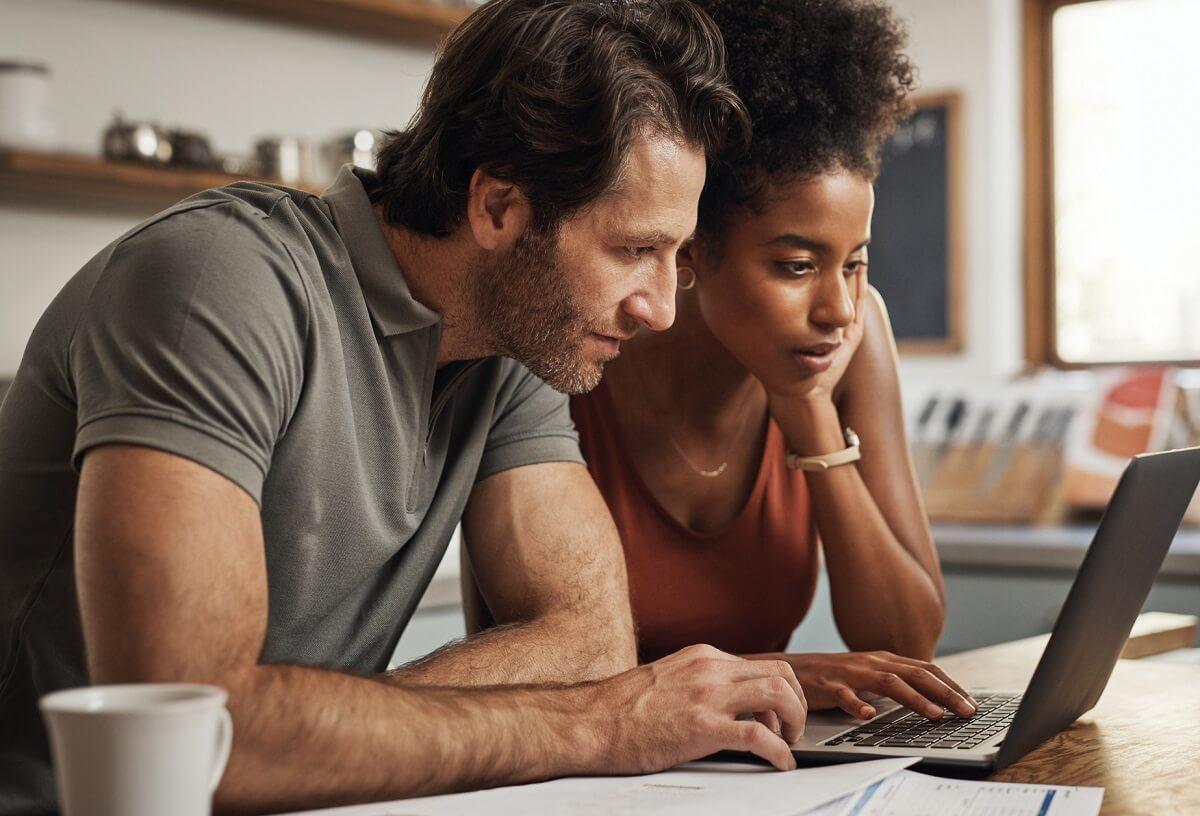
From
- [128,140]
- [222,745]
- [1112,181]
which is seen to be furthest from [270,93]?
[222,745]

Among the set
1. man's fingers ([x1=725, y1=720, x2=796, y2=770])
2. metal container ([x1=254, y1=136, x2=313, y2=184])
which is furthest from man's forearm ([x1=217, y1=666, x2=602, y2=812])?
metal container ([x1=254, y1=136, x2=313, y2=184])

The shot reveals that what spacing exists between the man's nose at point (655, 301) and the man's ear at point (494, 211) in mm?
120

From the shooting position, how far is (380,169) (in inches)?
51.9

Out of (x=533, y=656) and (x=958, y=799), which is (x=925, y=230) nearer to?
(x=533, y=656)

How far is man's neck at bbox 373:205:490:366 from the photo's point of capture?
1232 millimetres

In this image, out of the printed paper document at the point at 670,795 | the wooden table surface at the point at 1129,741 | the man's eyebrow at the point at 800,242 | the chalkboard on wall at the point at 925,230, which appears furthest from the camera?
the chalkboard on wall at the point at 925,230

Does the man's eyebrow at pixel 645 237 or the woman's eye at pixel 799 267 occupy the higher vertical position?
the man's eyebrow at pixel 645 237

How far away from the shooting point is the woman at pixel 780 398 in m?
1.46

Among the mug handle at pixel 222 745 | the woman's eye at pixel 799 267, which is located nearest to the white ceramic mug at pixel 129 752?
the mug handle at pixel 222 745

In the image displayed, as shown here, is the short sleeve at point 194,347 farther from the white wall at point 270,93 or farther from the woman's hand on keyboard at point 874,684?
the white wall at point 270,93

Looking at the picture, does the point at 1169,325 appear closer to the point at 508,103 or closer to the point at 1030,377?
the point at 1030,377

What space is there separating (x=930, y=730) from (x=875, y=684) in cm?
10

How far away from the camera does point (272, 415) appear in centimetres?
98

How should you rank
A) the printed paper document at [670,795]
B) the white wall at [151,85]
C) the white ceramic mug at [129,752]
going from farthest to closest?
the white wall at [151,85] < the printed paper document at [670,795] < the white ceramic mug at [129,752]
